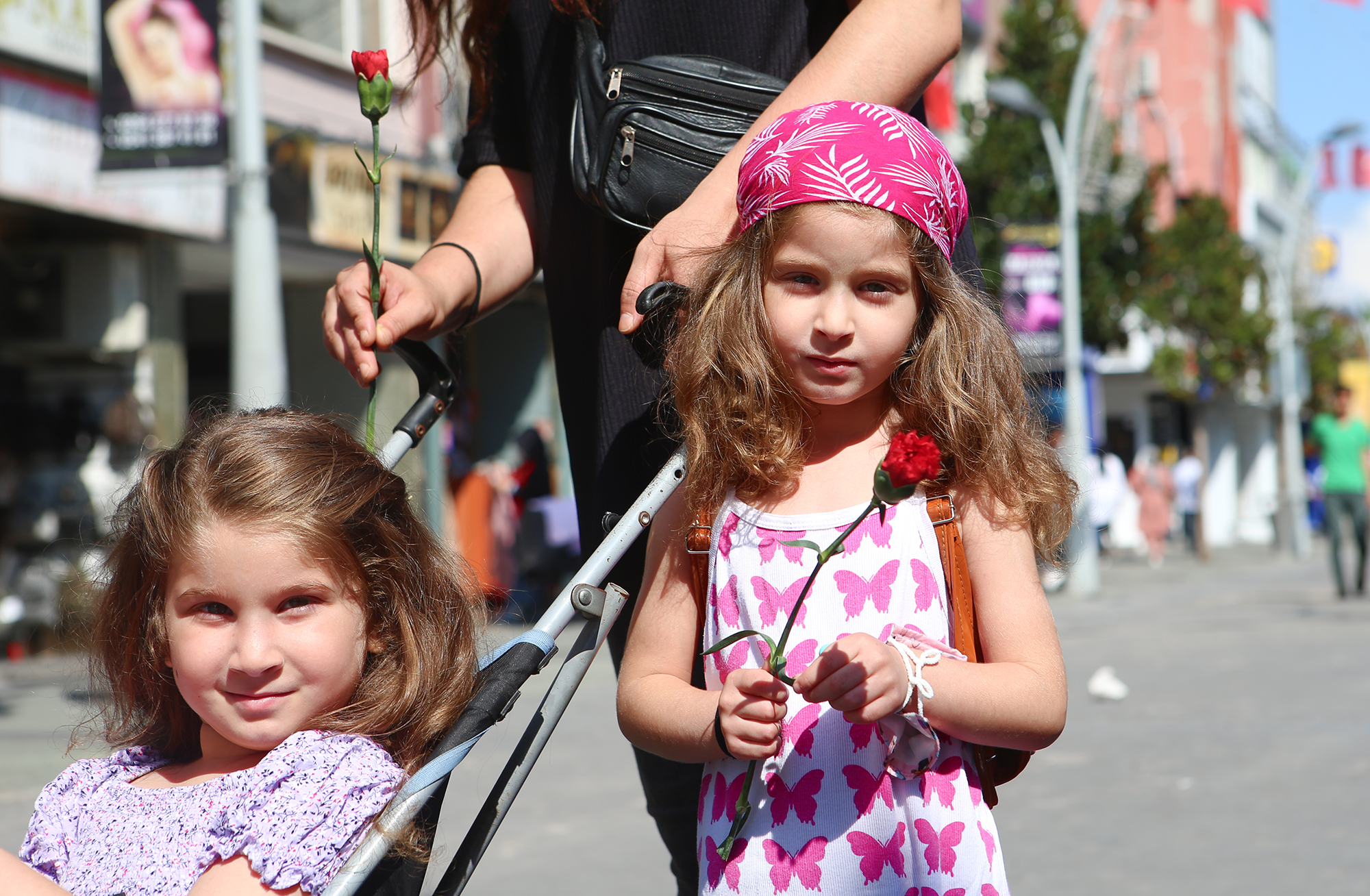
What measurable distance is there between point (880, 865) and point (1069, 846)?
322cm

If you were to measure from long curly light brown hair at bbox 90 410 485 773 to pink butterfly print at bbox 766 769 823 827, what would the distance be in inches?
17.3

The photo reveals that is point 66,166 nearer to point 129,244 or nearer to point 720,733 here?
point 129,244

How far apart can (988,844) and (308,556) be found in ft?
2.87

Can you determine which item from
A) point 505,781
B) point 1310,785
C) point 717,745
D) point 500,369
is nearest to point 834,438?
point 717,745

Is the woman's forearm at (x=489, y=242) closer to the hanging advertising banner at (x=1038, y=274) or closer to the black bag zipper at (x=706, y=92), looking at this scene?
the black bag zipper at (x=706, y=92)

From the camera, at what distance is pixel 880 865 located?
169 centimetres

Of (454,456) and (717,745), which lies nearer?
(717,745)

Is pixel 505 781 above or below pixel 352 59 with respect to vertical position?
below

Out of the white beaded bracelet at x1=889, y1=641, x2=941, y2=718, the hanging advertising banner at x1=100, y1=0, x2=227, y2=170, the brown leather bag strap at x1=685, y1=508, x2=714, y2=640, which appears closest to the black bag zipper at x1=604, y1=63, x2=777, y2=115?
the brown leather bag strap at x1=685, y1=508, x2=714, y2=640

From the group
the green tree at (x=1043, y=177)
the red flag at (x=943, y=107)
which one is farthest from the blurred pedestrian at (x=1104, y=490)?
the red flag at (x=943, y=107)

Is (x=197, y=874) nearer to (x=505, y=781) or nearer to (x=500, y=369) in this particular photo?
(x=505, y=781)

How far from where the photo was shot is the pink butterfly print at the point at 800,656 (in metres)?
1.72

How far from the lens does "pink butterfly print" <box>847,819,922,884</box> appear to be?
1.69 m

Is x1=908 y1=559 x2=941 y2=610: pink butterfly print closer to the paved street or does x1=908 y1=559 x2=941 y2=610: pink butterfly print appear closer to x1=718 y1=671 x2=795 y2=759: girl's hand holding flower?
x1=718 y1=671 x2=795 y2=759: girl's hand holding flower
